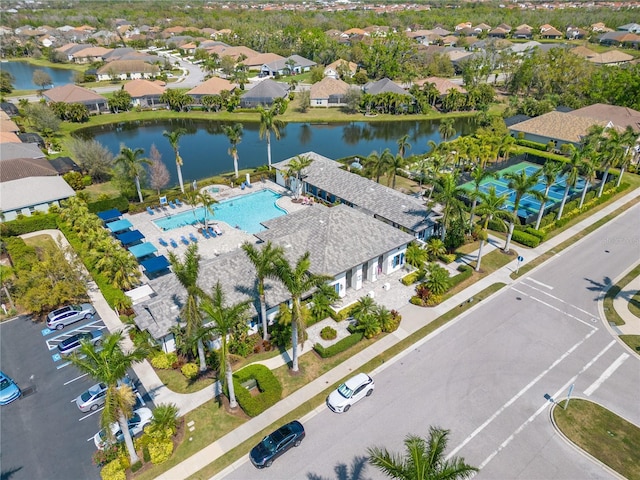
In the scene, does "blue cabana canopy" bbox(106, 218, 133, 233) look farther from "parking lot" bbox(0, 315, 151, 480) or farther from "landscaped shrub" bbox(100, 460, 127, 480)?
"landscaped shrub" bbox(100, 460, 127, 480)

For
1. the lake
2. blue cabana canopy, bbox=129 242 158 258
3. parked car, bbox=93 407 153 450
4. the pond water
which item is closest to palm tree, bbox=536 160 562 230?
the lake

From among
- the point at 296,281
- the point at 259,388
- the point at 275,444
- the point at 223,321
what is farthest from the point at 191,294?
the point at 275,444

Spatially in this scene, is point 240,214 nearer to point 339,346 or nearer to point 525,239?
point 339,346

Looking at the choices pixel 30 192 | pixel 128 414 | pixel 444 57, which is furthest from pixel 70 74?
pixel 128 414

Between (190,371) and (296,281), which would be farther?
(190,371)

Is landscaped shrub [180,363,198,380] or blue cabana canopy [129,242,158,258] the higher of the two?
blue cabana canopy [129,242,158,258]

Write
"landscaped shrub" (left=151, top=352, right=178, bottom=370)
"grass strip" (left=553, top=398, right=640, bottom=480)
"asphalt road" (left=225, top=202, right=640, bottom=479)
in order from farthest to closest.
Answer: "landscaped shrub" (left=151, top=352, right=178, bottom=370), "asphalt road" (left=225, top=202, right=640, bottom=479), "grass strip" (left=553, top=398, right=640, bottom=480)

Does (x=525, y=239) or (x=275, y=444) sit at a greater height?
(x=525, y=239)
